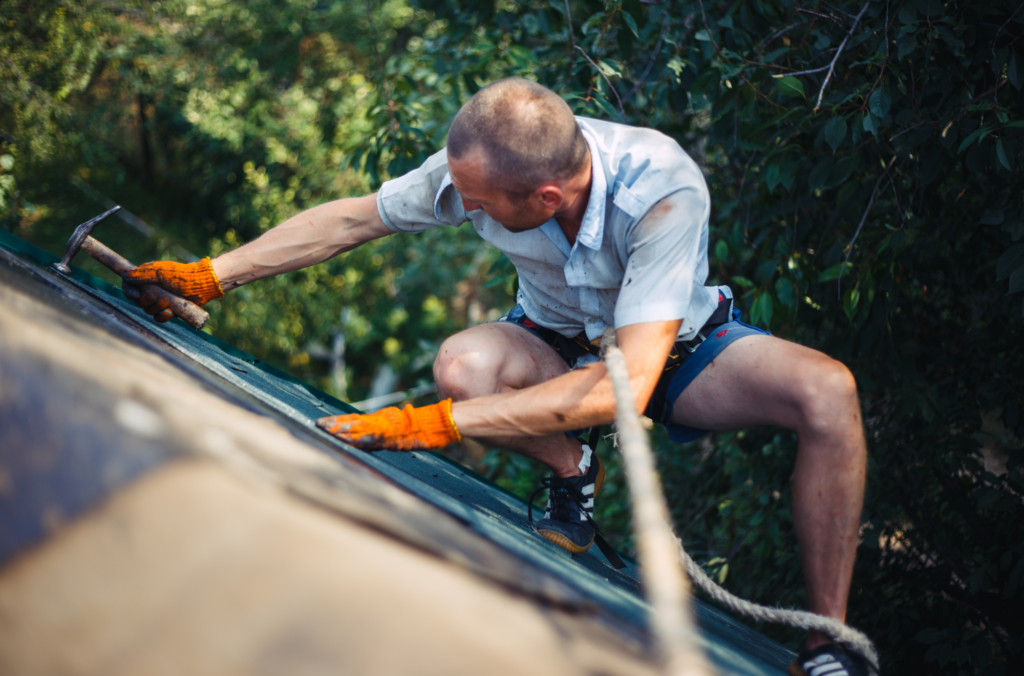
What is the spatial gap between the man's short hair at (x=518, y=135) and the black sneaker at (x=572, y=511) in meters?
0.84

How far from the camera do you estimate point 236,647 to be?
0.60 meters

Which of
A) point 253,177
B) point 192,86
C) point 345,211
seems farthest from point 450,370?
point 192,86

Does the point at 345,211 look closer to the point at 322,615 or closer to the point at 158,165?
the point at 322,615

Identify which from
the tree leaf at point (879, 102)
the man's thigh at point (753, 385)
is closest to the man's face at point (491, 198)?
the man's thigh at point (753, 385)

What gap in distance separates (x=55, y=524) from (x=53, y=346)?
0.19 metres

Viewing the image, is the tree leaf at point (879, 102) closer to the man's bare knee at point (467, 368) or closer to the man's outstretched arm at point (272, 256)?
the man's bare knee at point (467, 368)

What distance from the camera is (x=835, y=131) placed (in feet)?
6.06

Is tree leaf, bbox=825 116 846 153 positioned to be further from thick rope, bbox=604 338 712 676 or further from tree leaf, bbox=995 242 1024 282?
thick rope, bbox=604 338 712 676

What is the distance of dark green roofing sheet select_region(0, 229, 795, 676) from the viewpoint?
4.12ft

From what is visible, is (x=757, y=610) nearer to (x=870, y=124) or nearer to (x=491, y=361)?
(x=491, y=361)

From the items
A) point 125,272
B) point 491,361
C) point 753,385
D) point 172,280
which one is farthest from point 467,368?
point 125,272

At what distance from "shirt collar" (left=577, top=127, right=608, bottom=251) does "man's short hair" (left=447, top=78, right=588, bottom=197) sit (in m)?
0.08

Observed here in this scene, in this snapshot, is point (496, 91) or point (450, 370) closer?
point (496, 91)

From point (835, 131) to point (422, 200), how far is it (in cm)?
115
